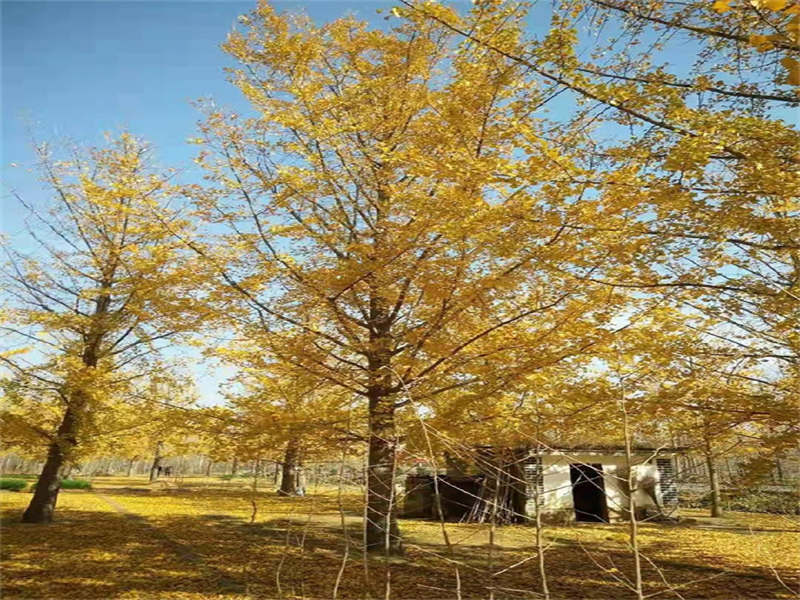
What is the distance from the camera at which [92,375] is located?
8797 millimetres

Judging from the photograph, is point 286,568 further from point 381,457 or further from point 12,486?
point 12,486

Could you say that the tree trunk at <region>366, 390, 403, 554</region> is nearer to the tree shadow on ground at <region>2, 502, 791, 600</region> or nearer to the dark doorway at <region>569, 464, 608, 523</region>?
the tree shadow on ground at <region>2, 502, 791, 600</region>

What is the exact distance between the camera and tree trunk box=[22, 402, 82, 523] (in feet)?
32.1

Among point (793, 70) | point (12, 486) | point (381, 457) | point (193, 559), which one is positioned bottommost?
point (12, 486)

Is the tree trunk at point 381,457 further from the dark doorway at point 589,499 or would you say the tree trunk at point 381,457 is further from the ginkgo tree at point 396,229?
the dark doorway at point 589,499

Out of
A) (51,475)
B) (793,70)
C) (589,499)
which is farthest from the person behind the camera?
(589,499)

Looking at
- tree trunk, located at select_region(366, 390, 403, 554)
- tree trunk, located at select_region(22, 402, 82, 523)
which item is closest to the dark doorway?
tree trunk, located at select_region(366, 390, 403, 554)

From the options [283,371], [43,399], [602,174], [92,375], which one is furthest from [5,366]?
[602,174]

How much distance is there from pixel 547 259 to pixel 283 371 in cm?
467

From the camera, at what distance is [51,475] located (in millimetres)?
10500

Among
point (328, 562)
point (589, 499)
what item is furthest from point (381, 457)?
point (589, 499)

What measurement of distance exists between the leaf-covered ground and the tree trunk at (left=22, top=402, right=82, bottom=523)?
1.30ft

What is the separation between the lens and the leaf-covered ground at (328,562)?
599 centimetres

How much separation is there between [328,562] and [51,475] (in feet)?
23.8
